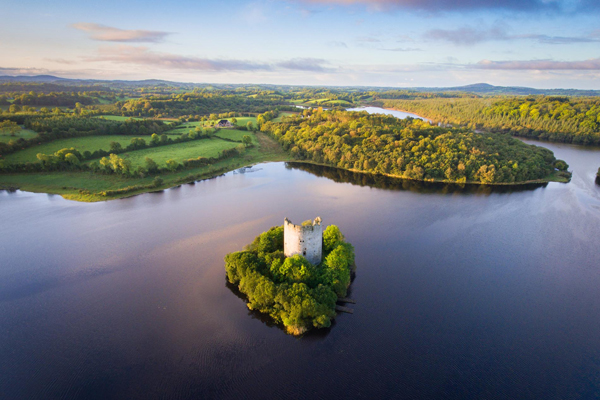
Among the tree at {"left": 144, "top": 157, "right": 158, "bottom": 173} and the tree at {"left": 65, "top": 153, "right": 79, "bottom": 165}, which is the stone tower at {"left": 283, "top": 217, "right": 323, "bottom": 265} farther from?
the tree at {"left": 65, "top": 153, "right": 79, "bottom": 165}

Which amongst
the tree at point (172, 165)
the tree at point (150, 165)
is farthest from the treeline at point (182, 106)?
the tree at point (172, 165)

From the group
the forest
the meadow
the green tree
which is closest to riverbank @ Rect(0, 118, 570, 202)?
the forest

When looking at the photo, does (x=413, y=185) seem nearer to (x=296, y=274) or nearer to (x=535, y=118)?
(x=296, y=274)

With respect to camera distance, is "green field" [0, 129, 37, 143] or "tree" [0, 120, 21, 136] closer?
"green field" [0, 129, 37, 143]

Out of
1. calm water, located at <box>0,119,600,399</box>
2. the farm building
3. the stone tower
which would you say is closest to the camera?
calm water, located at <box>0,119,600,399</box>

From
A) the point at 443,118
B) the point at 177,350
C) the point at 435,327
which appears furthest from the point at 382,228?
the point at 443,118

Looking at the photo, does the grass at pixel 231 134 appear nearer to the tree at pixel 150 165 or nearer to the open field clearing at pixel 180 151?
the open field clearing at pixel 180 151

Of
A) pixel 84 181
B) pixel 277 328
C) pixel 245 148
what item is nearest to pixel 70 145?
pixel 84 181
